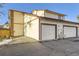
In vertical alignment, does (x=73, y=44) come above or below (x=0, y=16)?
below

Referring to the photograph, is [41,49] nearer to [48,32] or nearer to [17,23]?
[48,32]

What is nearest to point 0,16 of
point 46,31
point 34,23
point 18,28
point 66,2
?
point 18,28

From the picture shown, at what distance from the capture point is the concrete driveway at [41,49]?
702 cm

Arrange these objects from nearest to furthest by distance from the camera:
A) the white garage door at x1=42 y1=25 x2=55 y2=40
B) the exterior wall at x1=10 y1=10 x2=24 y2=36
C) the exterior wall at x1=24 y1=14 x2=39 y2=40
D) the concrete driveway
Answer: the concrete driveway < the exterior wall at x1=10 y1=10 x2=24 y2=36 < the exterior wall at x1=24 y1=14 x2=39 y2=40 < the white garage door at x1=42 y1=25 x2=55 y2=40

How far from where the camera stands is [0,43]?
24.1 ft

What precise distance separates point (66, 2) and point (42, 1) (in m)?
0.97

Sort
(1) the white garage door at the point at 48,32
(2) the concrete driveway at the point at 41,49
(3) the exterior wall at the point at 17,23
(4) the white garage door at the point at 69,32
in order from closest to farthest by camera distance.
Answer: (2) the concrete driveway at the point at 41,49 < (3) the exterior wall at the point at 17,23 < (1) the white garage door at the point at 48,32 < (4) the white garage door at the point at 69,32

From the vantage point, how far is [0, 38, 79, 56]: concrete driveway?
23.0 feet

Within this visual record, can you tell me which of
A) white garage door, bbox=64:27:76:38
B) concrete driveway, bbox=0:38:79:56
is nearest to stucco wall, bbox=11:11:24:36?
concrete driveway, bbox=0:38:79:56

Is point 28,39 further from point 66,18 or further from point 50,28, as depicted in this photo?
point 66,18

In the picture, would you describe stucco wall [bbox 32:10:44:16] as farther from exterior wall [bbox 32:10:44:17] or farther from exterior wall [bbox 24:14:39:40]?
exterior wall [bbox 24:14:39:40]

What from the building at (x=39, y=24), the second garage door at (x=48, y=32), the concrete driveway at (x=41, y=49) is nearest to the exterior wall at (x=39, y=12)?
the building at (x=39, y=24)

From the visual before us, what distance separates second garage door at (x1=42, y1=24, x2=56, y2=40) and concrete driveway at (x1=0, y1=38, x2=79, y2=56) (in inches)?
10.6

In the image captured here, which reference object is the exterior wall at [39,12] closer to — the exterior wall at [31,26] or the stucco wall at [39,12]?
the stucco wall at [39,12]
